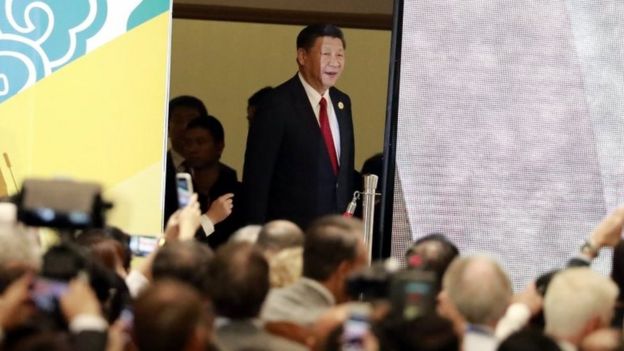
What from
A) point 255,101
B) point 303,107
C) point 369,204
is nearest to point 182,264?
point 369,204

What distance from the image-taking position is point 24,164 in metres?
6.82

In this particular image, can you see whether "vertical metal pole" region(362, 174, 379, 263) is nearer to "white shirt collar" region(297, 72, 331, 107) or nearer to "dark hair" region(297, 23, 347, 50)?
"white shirt collar" region(297, 72, 331, 107)

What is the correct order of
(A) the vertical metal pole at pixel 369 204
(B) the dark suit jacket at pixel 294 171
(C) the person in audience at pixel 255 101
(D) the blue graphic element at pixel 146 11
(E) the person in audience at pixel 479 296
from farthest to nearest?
(C) the person in audience at pixel 255 101 < (B) the dark suit jacket at pixel 294 171 < (A) the vertical metal pole at pixel 369 204 < (D) the blue graphic element at pixel 146 11 < (E) the person in audience at pixel 479 296

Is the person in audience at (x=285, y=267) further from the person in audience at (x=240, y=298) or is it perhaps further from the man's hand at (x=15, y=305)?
the man's hand at (x=15, y=305)

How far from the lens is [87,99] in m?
6.87

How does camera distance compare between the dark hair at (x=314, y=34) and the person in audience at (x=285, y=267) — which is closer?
the person in audience at (x=285, y=267)

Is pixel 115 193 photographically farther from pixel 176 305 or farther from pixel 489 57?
pixel 176 305

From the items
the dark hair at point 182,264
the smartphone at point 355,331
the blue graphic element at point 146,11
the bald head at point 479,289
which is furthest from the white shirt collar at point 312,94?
the smartphone at point 355,331

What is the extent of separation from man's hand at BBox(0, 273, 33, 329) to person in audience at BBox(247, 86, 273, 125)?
415cm

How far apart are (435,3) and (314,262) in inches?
112

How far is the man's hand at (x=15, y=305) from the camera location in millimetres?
3998

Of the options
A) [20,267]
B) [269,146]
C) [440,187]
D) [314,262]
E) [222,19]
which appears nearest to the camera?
[20,267]

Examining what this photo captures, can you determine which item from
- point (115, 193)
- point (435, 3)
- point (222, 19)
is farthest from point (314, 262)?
point (222, 19)

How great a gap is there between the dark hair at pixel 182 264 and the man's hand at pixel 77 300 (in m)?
0.62
